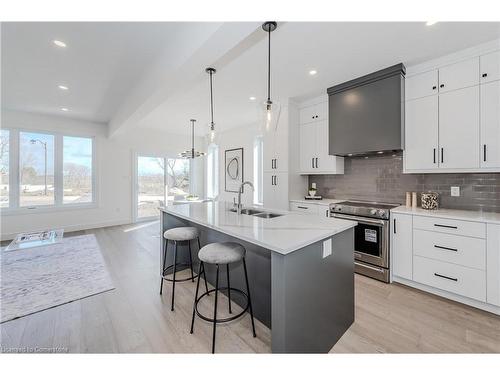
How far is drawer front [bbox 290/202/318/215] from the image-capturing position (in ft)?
11.2

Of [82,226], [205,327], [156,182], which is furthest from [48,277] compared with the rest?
[156,182]

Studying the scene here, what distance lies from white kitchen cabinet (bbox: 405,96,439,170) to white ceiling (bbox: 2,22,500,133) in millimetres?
500

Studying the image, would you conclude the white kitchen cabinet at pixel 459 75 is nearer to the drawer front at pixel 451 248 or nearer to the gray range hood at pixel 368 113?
the gray range hood at pixel 368 113

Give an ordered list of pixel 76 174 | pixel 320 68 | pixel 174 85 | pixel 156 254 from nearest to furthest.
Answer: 1. pixel 174 85
2. pixel 320 68
3. pixel 156 254
4. pixel 76 174

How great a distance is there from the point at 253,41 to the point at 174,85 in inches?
38.3

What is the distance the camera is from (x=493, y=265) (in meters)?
2.03

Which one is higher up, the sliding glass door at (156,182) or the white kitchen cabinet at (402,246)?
the sliding glass door at (156,182)

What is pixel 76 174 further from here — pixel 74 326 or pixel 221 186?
pixel 74 326

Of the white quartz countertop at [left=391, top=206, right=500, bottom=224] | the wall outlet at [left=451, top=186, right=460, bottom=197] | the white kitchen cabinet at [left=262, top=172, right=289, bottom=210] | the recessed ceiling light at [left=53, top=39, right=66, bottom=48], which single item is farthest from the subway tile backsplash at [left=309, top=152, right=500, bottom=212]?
the recessed ceiling light at [left=53, top=39, right=66, bottom=48]

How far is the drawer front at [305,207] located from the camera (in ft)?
11.2

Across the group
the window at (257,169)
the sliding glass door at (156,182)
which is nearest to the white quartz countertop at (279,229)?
the window at (257,169)

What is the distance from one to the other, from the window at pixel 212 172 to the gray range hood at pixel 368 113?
13.6 feet
